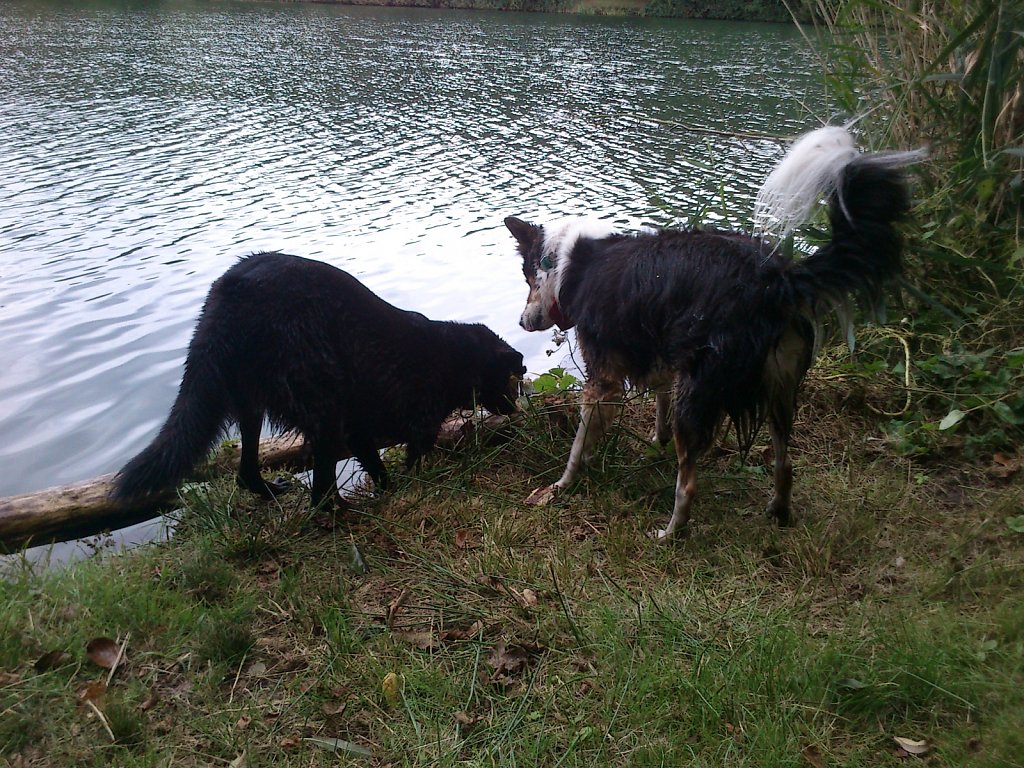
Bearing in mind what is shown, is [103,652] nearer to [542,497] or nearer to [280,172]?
[542,497]

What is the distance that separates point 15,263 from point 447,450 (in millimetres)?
5689

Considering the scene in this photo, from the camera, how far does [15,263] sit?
7914 millimetres

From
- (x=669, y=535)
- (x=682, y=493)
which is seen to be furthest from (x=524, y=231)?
(x=669, y=535)

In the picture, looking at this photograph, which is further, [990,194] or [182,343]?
[182,343]

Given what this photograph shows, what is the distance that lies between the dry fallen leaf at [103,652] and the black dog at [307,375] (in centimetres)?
75

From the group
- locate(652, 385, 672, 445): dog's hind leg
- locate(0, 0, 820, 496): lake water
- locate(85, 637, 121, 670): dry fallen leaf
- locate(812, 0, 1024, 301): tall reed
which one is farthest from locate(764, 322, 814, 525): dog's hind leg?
locate(0, 0, 820, 496): lake water

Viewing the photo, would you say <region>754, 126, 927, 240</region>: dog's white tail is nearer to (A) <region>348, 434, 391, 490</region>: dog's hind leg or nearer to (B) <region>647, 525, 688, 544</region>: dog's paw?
(B) <region>647, 525, 688, 544</region>: dog's paw

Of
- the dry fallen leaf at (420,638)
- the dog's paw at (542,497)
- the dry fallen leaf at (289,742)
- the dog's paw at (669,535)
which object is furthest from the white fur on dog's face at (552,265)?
the dry fallen leaf at (289,742)

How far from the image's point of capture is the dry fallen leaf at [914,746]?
2.22m

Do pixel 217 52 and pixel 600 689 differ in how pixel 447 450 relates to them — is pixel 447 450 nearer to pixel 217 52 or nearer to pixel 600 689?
pixel 600 689

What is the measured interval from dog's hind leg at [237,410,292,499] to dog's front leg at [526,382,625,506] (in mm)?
1382

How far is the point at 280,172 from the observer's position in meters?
11.1

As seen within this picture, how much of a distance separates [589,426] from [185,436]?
1.89 metres

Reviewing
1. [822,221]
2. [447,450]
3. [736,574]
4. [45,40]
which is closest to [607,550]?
[736,574]
